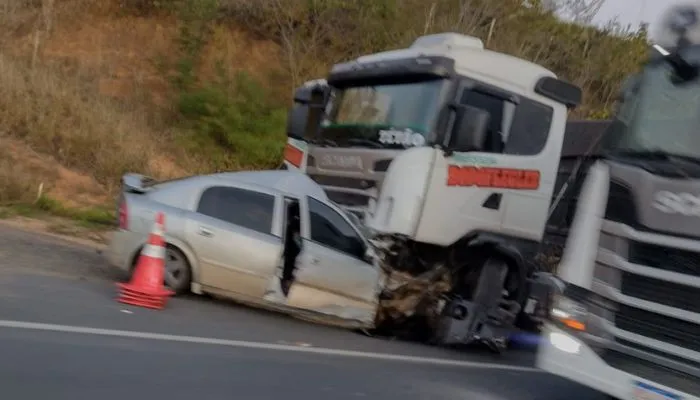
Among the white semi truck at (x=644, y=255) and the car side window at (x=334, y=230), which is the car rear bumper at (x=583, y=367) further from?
the car side window at (x=334, y=230)

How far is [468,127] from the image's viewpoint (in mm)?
9023

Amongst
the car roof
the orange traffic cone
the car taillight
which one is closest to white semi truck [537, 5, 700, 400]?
the car roof

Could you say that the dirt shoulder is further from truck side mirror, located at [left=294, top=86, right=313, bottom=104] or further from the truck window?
the truck window

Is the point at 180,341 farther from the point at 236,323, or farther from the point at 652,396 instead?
the point at 652,396

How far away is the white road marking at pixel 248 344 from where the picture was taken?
280 inches

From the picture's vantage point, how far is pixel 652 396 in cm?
594

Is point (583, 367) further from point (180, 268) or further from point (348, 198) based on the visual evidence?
Result: point (180, 268)

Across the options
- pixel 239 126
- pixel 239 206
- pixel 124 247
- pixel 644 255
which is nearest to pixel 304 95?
pixel 239 206

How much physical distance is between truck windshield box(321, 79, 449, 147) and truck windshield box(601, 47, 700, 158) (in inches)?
101

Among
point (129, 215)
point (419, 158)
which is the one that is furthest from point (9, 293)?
point (419, 158)

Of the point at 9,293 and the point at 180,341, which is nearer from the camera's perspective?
the point at 180,341

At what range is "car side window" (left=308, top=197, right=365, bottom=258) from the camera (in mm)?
9602

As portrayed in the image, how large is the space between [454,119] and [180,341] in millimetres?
3582

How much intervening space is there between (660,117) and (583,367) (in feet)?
6.34
